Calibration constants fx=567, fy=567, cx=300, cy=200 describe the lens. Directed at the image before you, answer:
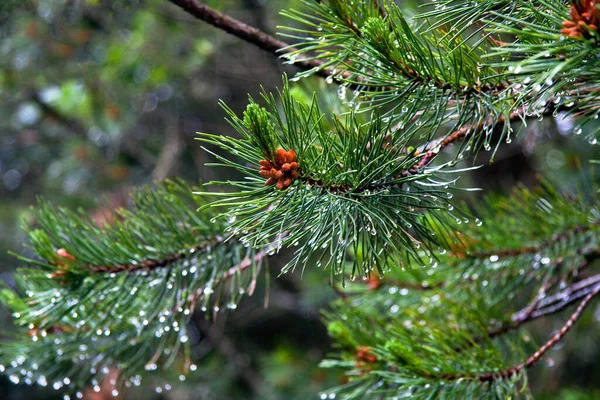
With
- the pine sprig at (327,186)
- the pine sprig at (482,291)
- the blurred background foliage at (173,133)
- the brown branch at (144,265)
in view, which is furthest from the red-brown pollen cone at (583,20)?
the blurred background foliage at (173,133)

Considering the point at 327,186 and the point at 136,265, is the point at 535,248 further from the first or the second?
the point at 136,265

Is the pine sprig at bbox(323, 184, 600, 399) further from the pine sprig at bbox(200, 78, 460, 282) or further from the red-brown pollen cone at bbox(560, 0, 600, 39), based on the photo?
the red-brown pollen cone at bbox(560, 0, 600, 39)

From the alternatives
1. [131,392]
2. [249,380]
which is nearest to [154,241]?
[249,380]

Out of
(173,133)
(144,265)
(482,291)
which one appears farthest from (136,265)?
(173,133)

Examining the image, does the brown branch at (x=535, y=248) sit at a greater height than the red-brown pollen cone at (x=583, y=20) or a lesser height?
lesser

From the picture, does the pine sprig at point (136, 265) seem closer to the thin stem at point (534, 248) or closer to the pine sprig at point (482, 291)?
the pine sprig at point (482, 291)

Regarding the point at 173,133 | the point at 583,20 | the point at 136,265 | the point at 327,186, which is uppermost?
the point at 583,20
